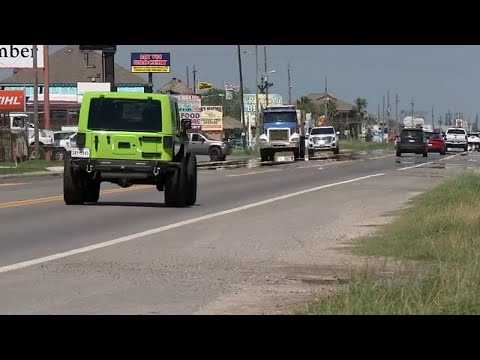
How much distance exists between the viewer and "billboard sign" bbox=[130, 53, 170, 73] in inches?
3553

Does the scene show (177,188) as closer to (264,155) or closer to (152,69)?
(264,155)

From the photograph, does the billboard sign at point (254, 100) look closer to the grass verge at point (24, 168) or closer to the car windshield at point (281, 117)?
the car windshield at point (281, 117)

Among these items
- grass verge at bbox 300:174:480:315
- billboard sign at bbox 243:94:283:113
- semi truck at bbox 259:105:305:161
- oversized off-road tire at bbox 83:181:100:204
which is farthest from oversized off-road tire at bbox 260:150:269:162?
billboard sign at bbox 243:94:283:113

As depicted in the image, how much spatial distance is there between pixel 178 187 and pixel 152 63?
66.8 metres

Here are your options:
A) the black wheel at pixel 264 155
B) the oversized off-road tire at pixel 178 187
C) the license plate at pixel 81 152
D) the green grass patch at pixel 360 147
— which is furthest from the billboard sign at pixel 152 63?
the license plate at pixel 81 152

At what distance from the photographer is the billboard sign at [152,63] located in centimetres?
9025

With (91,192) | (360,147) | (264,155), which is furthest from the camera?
(360,147)

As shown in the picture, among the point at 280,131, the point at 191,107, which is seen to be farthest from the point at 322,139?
the point at 191,107

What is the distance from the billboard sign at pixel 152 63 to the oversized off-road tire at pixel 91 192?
64610 millimetres

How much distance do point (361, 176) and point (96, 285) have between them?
2913cm

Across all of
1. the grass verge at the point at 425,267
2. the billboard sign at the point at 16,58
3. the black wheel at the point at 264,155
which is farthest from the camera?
the black wheel at the point at 264,155

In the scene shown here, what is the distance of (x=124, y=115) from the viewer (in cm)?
2447
